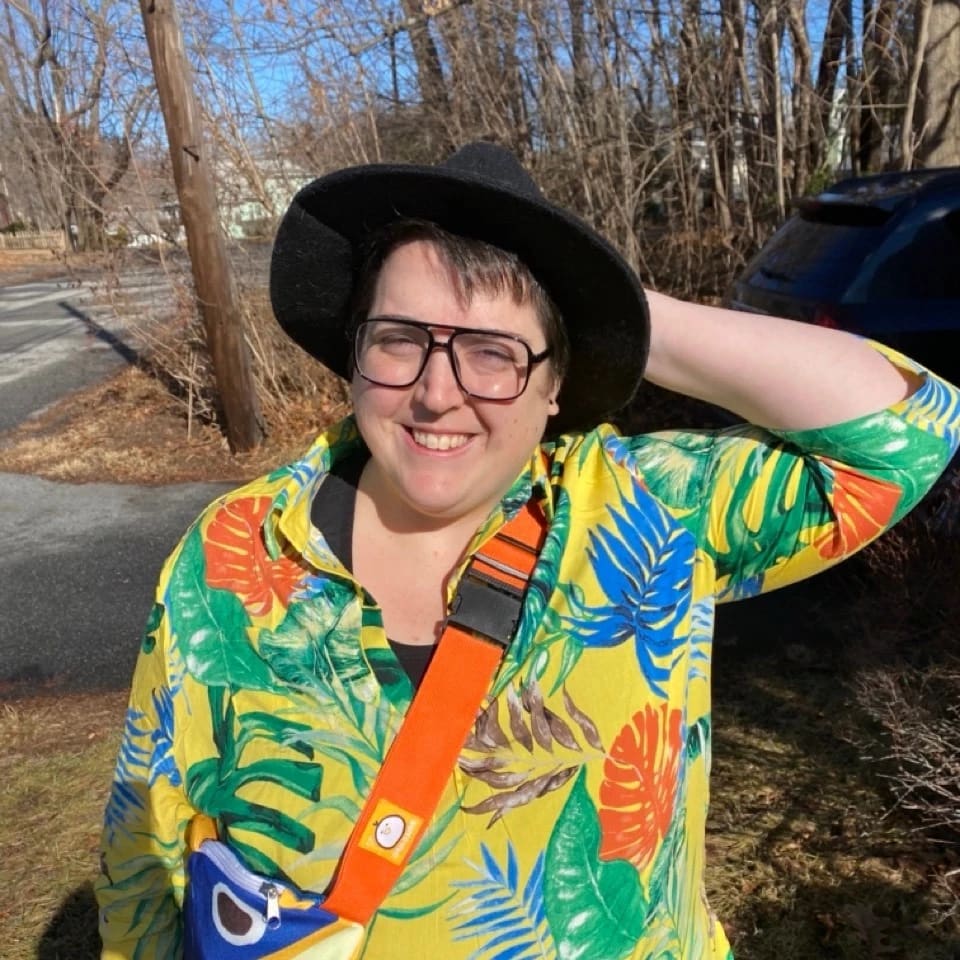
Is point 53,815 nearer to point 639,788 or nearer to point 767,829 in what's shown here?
point 767,829

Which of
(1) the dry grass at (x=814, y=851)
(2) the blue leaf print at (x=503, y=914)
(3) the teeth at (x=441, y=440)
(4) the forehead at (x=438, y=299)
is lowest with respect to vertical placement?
(1) the dry grass at (x=814, y=851)

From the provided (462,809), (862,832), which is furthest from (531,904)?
(862,832)

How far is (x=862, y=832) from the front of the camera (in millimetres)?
2918

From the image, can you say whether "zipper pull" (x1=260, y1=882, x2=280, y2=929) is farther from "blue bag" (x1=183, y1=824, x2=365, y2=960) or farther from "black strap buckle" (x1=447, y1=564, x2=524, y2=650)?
"black strap buckle" (x1=447, y1=564, x2=524, y2=650)

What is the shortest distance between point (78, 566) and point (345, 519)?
4.91 metres

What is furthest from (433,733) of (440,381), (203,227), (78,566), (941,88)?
(941,88)

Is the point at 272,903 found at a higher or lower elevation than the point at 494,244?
lower

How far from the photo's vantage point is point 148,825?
132 centimetres

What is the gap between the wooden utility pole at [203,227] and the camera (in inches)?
271

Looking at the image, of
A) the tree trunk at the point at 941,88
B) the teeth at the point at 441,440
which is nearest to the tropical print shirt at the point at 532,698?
the teeth at the point at 441,440

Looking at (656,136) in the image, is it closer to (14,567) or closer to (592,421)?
(14,567)

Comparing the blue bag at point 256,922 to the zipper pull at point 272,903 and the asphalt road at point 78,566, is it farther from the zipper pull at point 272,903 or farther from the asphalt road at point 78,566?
the asphalt road at point 78,566

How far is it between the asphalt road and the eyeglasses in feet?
11.2

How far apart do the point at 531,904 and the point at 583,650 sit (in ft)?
1.03
